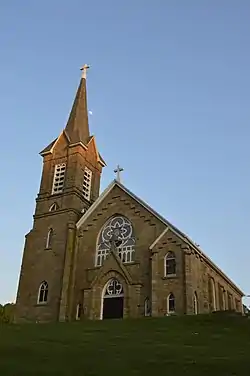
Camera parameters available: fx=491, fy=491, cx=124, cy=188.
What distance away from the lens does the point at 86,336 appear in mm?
20516

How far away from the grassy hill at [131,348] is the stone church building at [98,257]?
265 inches

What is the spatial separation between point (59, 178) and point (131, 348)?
24.7 m

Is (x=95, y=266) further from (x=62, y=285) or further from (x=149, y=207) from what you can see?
(x=149, y=207)

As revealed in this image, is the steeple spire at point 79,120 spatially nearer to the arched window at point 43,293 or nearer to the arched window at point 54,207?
the arched window at point 54,207

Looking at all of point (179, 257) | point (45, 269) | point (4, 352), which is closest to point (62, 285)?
point (45, 269)

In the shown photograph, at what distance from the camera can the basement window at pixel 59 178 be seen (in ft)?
131

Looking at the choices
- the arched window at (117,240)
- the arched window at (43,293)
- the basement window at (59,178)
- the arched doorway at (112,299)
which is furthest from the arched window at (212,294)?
the basement window at (59,178)

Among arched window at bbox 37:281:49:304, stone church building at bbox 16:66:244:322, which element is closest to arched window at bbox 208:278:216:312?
stone church building at bbox 16:66:244:322

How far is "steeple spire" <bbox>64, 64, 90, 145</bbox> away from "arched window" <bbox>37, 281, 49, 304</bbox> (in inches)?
476

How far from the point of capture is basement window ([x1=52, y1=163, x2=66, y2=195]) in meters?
40.0

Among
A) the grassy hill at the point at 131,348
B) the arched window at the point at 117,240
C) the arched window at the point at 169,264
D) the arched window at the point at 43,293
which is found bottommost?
the grassy hill at the point at 131,348

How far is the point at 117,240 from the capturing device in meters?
35.4

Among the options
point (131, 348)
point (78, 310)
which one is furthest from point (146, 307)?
point (131, 348)

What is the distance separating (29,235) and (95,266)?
6887 mm
